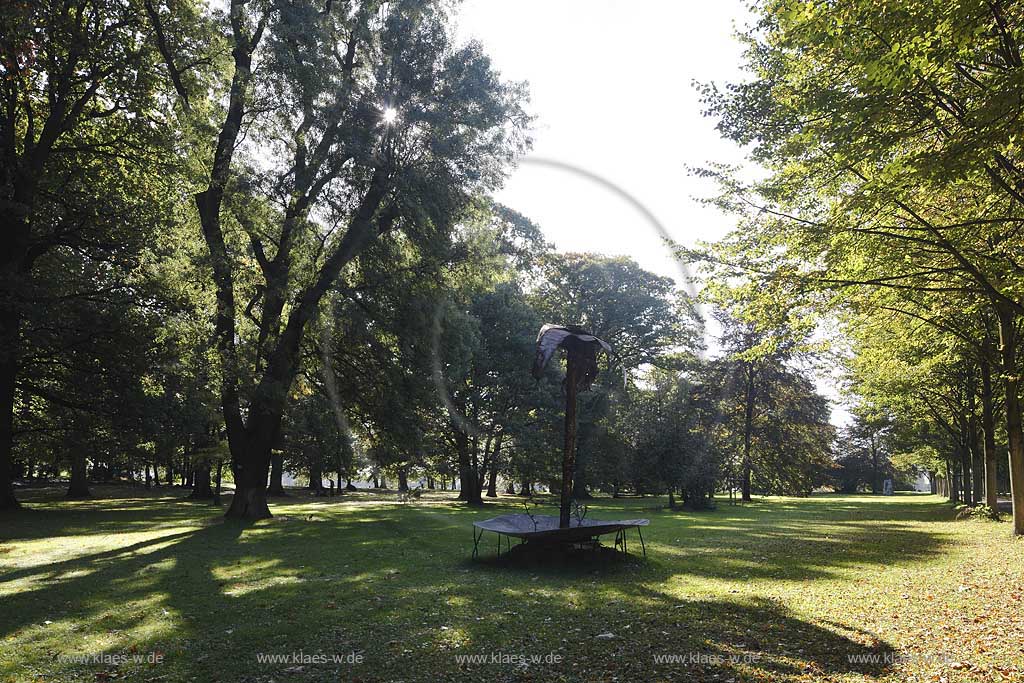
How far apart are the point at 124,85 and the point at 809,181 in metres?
20.0

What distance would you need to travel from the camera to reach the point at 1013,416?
1614cm

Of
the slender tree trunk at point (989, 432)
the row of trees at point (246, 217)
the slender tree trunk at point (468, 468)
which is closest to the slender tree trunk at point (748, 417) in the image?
the slender tree trunk at point (989, 432)

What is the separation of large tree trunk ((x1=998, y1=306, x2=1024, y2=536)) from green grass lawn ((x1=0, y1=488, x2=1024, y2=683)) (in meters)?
1.36

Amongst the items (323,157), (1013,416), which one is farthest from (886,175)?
(323,157)

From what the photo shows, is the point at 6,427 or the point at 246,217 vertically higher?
the point at 246,217

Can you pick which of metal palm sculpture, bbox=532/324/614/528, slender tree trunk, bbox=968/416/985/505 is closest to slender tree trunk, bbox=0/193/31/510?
metal palm sculpture, bbox=532/324/614/528

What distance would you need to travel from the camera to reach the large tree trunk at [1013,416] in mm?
15164

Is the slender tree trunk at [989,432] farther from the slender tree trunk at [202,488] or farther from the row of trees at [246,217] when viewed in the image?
the slender tree trunk at [202,488]

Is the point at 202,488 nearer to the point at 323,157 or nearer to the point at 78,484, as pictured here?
the point at 78,484

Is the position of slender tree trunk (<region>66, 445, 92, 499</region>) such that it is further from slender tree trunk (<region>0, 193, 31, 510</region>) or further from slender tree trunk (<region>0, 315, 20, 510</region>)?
slender tree trunk (<region>0, 193, 31, 510</region>)

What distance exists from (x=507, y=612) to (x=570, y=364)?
555 cm

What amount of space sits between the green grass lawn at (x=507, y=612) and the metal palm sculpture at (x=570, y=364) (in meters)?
1.57

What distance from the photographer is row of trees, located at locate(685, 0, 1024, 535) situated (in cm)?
689

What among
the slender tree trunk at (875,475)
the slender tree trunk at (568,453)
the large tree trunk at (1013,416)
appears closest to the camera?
the slender tree trunk at (568,453)
